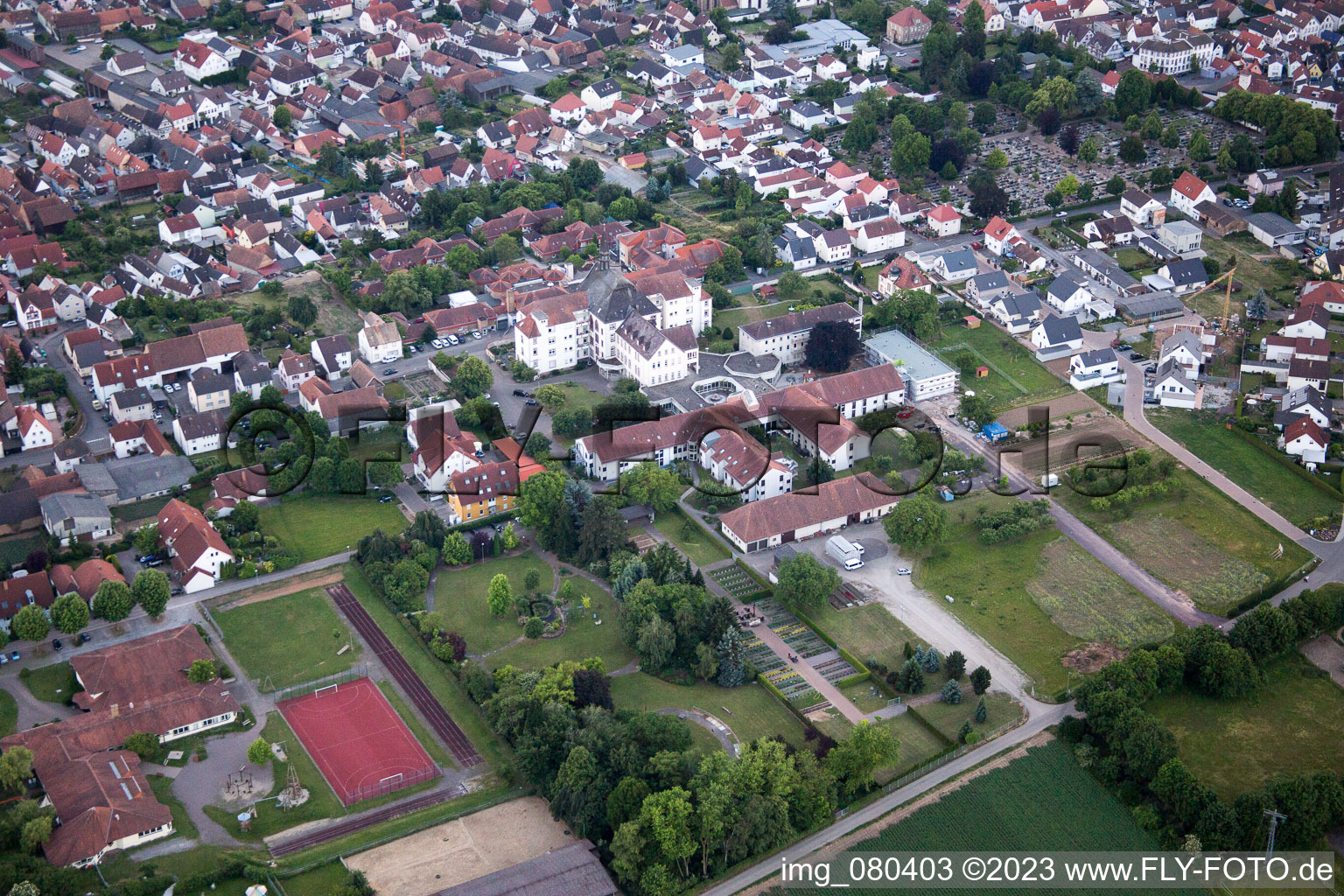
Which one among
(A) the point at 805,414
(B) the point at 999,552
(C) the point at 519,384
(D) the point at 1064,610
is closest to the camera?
(D) the point at 1064,610

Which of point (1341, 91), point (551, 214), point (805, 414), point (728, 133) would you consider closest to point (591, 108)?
point (728, 133)

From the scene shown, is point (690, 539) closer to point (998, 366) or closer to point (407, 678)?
point (407, 678)

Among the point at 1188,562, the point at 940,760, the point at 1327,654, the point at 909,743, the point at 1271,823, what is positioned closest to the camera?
the point at 1271,823

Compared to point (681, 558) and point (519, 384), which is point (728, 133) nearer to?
point (519, 384)

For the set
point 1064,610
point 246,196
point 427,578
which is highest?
point 246,196

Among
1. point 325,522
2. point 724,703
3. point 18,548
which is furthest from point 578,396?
point 18,548

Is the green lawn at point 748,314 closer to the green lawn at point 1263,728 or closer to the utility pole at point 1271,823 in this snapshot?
the green lawn at point 1263,728
